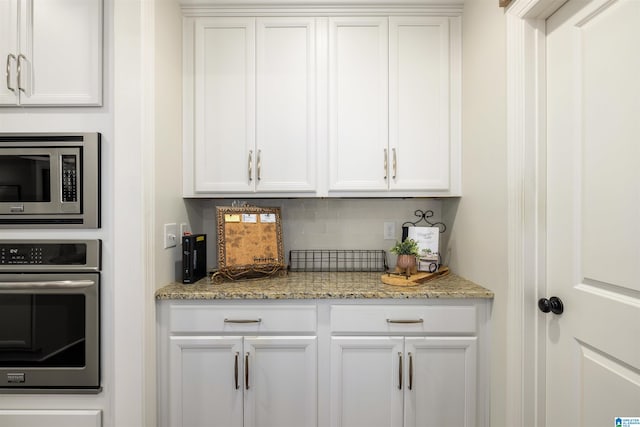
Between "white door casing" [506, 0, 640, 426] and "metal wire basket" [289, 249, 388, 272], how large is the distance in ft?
2.83

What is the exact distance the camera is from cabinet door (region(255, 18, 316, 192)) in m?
1.81

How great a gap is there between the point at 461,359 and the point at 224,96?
5.99ft

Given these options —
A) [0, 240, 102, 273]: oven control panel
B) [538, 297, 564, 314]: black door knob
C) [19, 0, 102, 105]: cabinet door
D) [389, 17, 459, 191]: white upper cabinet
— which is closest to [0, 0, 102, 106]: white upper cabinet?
[19, 0, 102, 105]: cabinet door

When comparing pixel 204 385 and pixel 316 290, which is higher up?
pixel 316 290

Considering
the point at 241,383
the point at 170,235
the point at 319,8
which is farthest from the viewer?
the point at 319,8

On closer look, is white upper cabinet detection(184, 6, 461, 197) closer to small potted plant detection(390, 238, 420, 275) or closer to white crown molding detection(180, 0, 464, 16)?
white crown molding detection(180, 0, 464, 16)

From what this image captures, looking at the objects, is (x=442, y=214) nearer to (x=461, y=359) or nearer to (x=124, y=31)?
(x=461, y=359)

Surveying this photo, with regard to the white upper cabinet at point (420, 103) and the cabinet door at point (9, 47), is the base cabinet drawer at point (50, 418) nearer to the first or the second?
the cabinet door at point (9, 47)

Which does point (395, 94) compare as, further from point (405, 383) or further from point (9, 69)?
point (9, 69)

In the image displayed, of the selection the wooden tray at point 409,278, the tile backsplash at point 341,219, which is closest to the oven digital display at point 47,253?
the tile backsplash at point 341,219

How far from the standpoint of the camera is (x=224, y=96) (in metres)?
1.82

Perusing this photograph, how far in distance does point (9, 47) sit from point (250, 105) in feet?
3.53

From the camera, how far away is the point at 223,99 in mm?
1815

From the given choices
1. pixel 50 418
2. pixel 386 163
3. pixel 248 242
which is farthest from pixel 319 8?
pixel 50 418
